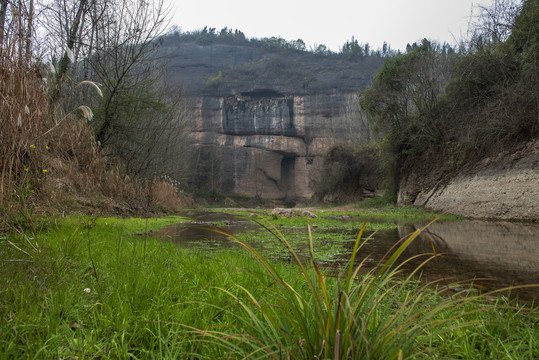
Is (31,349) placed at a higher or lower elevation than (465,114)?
lower

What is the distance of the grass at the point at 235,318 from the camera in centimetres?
110

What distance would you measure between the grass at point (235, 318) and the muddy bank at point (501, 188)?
7265 mm

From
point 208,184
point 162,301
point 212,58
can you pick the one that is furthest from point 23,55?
point 212,58

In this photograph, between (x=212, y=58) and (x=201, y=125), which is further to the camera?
(x=212, y=58)

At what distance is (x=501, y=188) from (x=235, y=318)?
11.7 m

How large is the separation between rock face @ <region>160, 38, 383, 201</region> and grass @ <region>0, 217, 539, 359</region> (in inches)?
1610

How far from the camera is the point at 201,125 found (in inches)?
1890

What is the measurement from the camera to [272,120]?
47062 millimetres

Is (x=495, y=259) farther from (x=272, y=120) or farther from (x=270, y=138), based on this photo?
(x=272, y=120)

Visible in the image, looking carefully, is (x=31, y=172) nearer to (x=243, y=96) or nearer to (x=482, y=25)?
(x=482, y=25)

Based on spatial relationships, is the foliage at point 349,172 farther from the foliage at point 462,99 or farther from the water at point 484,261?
the water at point 484,261

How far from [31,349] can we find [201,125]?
1908 inches

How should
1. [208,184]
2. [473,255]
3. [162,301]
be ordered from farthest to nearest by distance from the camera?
[208,184], [473,255], [162,301]

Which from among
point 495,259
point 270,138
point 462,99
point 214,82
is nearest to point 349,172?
point 462,99
